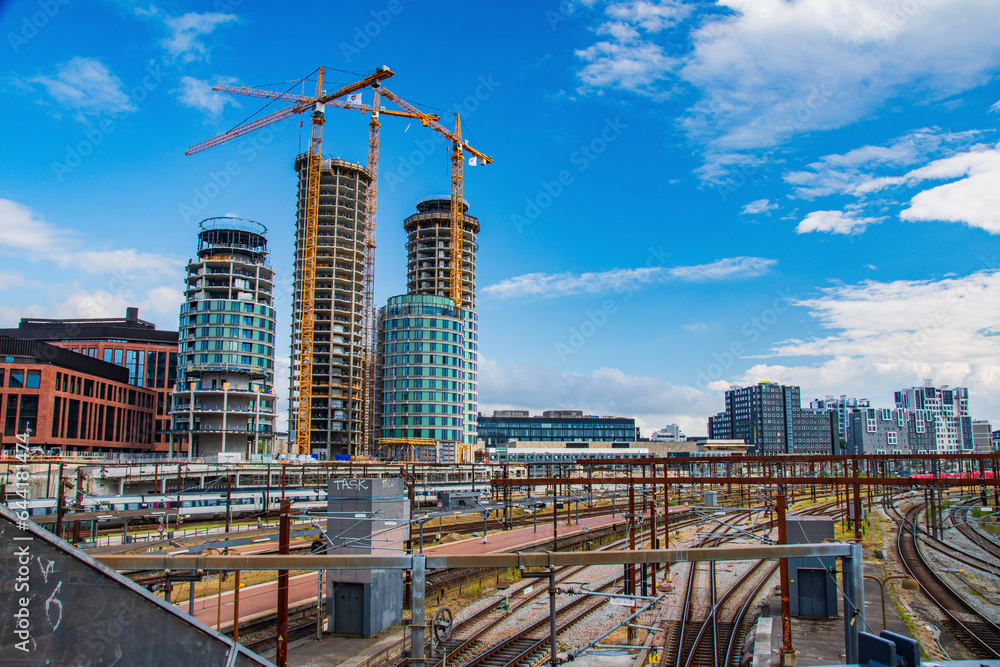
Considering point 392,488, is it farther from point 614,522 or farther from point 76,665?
point 614,522

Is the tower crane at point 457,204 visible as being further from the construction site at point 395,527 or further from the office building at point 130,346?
the office building at point 130,346

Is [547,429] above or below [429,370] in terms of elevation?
below

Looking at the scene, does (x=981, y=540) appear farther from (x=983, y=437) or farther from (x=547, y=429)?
(x=547, y=429)

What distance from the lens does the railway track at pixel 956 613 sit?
67.2 feet

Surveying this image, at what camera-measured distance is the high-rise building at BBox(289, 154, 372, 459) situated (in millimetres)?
114562

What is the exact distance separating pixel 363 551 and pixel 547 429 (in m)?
159

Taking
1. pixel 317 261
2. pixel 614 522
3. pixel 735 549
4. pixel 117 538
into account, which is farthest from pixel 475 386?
pixel 735 549

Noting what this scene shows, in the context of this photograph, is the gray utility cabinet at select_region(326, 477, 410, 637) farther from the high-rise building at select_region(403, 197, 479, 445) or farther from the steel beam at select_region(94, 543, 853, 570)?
the high-rise building at select_region(403, 197, 479, 445)

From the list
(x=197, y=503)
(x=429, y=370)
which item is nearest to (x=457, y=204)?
(x=429, y=370)

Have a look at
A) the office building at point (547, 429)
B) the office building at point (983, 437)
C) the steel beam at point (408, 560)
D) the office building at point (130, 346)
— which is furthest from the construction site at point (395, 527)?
the office building at point (547, 429)

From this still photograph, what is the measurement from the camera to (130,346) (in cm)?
11881

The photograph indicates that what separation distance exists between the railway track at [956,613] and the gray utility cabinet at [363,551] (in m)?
17.6

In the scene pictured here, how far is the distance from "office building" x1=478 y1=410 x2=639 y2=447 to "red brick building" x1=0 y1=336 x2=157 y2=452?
315 feet

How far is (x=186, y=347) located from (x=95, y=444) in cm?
1640
